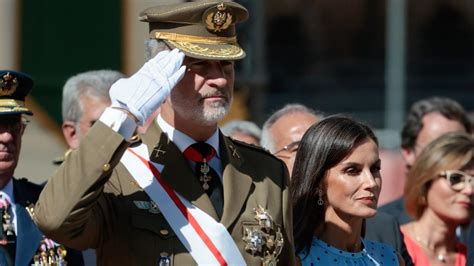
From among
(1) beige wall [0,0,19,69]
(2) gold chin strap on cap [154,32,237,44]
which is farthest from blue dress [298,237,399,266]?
(1) beige wall [0,0,19,69]

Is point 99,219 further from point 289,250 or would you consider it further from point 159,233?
point 289,250

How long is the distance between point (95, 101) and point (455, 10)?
2202 cm

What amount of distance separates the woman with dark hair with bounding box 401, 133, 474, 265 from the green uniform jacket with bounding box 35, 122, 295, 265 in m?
1.91

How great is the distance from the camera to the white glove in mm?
4078

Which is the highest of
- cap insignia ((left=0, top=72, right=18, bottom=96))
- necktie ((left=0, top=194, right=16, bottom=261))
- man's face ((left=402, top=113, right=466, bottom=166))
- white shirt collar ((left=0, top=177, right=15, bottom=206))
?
cap insignia ((left=0, top=72, right=18, bottom=96))

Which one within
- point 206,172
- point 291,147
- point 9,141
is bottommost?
point 291,147

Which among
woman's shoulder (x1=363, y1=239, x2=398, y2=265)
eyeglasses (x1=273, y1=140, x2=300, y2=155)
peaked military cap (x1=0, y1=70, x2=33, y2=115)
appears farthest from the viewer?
eyeglasses (x1=273, y1=140, x2=300, y2=155)

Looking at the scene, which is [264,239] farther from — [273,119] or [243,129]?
[243,129]

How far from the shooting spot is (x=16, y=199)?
5309 mm

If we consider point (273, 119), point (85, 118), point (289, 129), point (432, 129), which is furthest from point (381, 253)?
point (432, 129)

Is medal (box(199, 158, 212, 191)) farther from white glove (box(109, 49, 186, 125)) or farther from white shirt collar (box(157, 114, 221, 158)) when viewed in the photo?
white glove (box(109, 49, 186, 125))

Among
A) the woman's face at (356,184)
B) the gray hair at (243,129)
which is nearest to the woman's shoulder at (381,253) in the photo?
the woman's face at (356,184)

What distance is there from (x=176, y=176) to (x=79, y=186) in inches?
19.0

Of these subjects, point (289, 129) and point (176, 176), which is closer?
point (176, 176)
